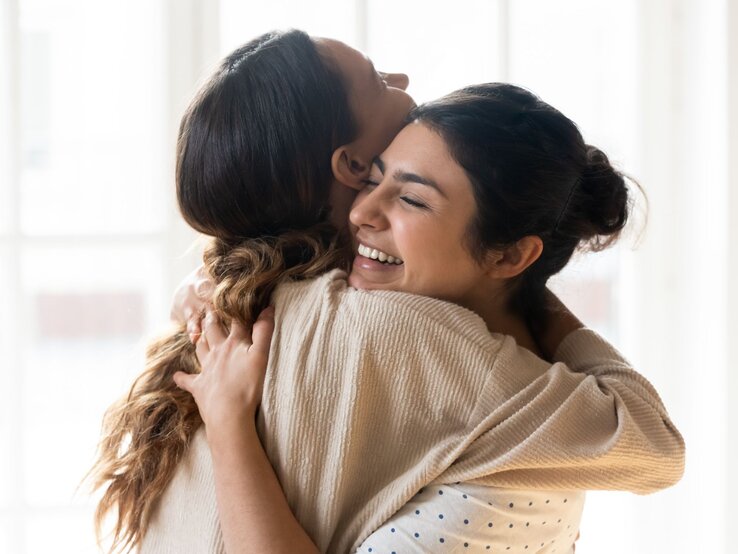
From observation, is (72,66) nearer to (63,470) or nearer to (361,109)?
(63,470)

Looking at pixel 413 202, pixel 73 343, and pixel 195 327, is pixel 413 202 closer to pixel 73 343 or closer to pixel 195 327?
pixel 195 327

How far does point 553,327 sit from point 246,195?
0.47 m

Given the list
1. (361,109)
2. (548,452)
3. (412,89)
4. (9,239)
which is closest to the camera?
(548,452)

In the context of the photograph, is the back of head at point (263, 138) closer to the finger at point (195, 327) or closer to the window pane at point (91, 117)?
the finger at point (195, 327)

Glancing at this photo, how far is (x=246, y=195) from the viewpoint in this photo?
3.94ft

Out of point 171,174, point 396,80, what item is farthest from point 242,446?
point 171,174

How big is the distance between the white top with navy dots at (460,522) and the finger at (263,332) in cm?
26

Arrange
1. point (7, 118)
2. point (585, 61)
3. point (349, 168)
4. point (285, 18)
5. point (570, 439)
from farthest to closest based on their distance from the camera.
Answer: point (585, 61), point (285, 18), point (7, 118), point (349, 168), point (570, 439)

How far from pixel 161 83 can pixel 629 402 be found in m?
1.37

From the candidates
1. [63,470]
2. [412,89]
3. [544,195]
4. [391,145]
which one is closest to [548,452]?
[544,195]

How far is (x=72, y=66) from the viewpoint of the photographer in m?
2.12

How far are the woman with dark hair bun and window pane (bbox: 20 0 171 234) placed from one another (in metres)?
0.92

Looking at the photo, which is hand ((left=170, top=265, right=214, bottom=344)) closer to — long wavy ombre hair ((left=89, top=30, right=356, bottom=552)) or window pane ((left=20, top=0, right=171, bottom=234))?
long wavy ombre hair ((left=89, top=30, right=356, bottom=552))

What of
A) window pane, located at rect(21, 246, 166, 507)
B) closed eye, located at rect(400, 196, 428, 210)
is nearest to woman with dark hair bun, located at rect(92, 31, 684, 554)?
closed eye, located at rect(400, 196, 428, 210)
